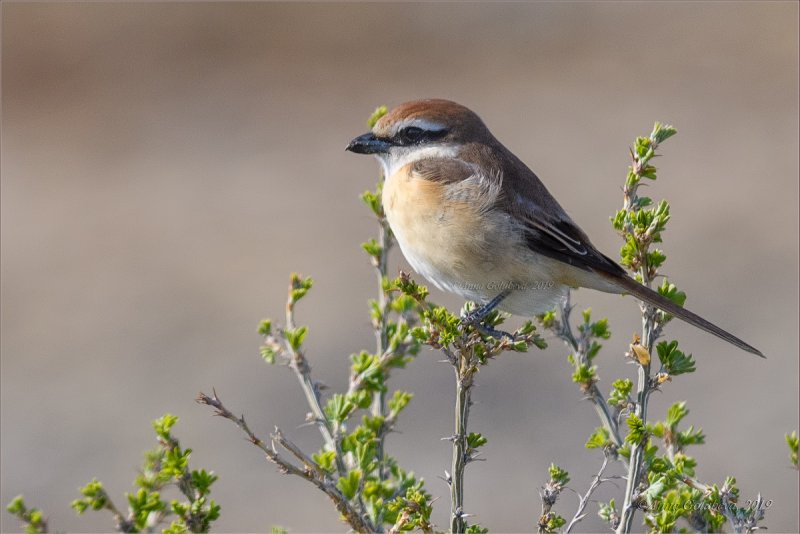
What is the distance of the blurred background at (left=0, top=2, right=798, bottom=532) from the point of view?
8.28 meters

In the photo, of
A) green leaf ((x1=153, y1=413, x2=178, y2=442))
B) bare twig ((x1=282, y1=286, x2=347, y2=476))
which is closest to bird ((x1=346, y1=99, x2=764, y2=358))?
bare twig ((x1=282, y1=286, x2=347, y2=476))

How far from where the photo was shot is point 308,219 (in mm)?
12352

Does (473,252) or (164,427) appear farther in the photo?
(473,252)

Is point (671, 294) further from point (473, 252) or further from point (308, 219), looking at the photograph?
point (308, 219)

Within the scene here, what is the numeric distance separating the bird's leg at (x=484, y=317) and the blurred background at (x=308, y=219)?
2.82 meters

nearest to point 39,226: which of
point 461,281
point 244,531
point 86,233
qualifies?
point 86,233

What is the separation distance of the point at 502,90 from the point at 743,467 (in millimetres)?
8729

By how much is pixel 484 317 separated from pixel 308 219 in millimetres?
8702

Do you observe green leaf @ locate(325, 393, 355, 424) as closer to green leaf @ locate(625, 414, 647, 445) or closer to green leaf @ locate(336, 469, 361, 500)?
green leaf @ locate(336, 469, 361, 500)

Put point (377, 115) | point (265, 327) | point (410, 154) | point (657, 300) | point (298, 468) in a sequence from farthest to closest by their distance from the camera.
A: point (410, 154)
point (377, 115)
point (265, 327)
point (657, 300)
point (298, 468)

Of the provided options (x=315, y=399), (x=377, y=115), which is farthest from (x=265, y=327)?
(x=377, y=115)

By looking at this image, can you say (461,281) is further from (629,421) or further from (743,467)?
(743,467)

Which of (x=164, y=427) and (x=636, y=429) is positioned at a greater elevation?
(x=164, y=427)

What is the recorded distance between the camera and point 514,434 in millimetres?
8352
